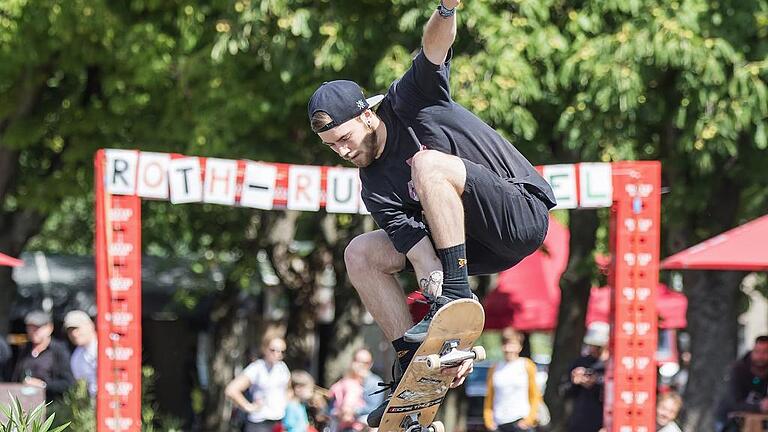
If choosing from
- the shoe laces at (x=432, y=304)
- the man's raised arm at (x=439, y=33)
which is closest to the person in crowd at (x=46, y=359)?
the shoe laces at (x=432, y=304)

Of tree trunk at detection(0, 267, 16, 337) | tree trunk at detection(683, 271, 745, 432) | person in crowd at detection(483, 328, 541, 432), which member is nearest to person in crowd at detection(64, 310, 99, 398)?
person in crowd at detection(483, 328, 541, 432)

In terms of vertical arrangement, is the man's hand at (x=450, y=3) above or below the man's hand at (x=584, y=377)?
above

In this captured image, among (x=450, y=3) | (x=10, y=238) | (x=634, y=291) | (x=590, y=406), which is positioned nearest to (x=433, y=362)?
(x=450, y=3)

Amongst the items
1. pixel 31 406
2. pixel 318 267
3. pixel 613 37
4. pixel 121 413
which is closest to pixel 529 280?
pixel 318 267

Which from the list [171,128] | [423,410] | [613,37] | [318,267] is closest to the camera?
[423,410]

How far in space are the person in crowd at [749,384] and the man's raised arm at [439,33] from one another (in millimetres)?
6354

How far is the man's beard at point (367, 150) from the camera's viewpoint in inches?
191

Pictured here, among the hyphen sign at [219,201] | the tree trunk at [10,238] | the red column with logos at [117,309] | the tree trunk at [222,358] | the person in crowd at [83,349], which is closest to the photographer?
the red column with logos at [117,309]

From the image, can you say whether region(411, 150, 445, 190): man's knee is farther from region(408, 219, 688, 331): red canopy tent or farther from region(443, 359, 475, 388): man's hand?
region(408, 219, 688, 331): red canopy tent

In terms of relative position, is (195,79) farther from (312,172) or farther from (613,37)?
(613,37)

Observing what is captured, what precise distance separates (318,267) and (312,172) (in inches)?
272

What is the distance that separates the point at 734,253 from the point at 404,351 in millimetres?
5275

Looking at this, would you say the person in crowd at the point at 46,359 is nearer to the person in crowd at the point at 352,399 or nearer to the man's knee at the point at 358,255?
the person in crowd at the point at 352,399

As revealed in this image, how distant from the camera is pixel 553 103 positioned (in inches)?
468
